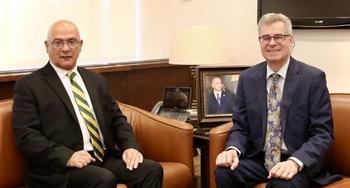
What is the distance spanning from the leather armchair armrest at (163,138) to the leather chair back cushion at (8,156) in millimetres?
718

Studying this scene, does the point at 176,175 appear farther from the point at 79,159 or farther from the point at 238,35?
the point at 238,35

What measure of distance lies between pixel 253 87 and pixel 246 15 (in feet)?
4.16

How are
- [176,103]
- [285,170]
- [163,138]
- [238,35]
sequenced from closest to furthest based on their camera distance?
[285,170], [163,138], [176,103], [238,35]

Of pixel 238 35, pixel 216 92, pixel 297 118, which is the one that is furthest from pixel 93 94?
pixel 238 35

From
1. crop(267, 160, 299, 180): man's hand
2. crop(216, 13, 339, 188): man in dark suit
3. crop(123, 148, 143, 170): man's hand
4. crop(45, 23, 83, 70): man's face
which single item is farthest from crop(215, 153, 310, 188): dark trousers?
crop(45, 23, 83, 70): man's face

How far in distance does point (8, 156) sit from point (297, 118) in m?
1.53

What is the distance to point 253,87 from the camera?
2.67 meters

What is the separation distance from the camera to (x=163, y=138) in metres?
2.93

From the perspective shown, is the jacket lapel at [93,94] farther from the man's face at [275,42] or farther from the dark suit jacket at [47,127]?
the man's face at [275,42]

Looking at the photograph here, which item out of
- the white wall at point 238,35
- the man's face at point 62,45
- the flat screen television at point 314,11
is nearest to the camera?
the man's face at point 62,45

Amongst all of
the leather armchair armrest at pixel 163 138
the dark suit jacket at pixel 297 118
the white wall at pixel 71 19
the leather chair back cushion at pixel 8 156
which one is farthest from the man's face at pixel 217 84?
the leather chair back cushion at pixel 8 156

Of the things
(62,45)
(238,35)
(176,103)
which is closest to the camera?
(62,45)

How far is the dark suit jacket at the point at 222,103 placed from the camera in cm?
322

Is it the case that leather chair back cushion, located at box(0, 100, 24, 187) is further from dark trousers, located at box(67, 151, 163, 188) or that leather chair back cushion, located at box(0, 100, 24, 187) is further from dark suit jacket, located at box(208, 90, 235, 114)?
dark suit jacket, located at box(208, 90, 235, 114)
